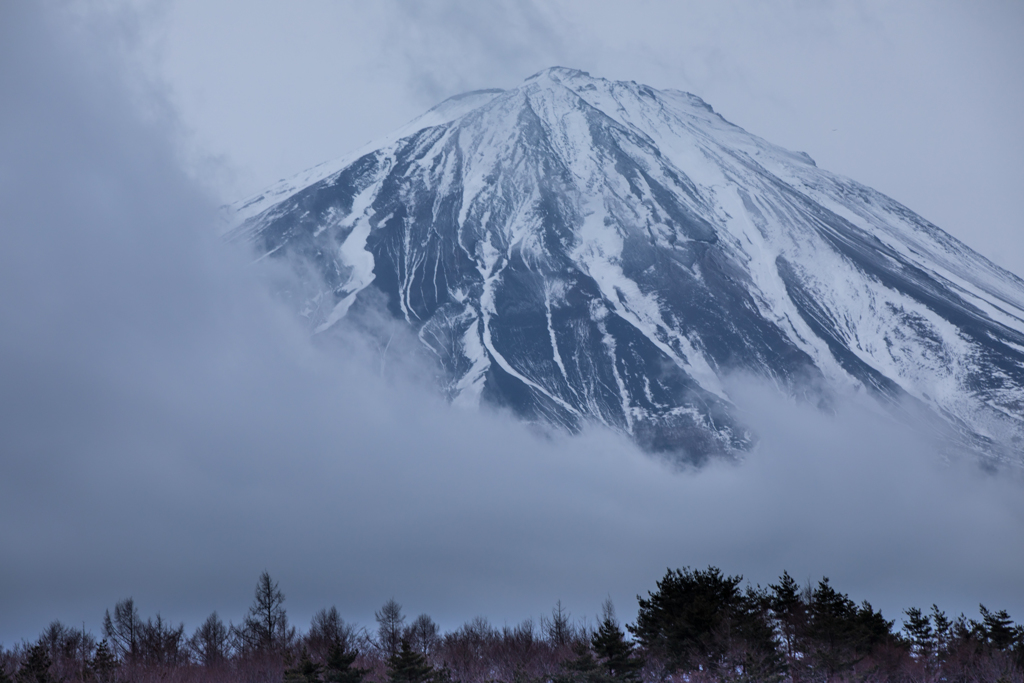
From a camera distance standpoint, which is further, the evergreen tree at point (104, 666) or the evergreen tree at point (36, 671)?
the evergreen tree at point (104, 666)

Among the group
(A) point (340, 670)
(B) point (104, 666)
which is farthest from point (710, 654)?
(B) point (104, 666)

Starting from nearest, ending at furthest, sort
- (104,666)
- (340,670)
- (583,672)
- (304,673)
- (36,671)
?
(583,672), (304,673), (340,670), (36,671), (104,666)

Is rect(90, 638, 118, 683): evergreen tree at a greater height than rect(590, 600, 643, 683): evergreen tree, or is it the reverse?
rect(90, 638, 118, 683): evergreen tree

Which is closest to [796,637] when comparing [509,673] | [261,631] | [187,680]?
[509,673]

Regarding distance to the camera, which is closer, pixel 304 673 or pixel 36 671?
pixel 304 673

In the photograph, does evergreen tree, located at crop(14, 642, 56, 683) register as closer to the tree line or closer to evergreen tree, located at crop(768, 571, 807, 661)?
the tree line

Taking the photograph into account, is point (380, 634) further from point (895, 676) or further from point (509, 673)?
point (895, 676)

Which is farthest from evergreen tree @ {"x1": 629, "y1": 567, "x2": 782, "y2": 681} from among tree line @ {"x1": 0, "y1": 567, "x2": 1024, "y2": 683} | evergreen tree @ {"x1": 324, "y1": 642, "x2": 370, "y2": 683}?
evergreen tree @ {"x1": 324, "y1": 642, "x2": 370, "y2": 683}

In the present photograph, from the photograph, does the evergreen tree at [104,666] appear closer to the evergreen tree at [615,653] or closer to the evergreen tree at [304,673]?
the evergreen tree at [304,673]

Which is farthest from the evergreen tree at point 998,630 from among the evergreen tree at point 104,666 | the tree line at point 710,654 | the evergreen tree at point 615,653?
the evergreen tree at point 104,666

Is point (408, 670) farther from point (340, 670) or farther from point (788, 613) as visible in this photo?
point (788, 613)

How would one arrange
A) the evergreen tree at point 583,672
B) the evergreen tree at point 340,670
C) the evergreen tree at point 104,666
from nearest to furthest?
the evergreen tree at point 583,672 < the evergreen tree at point 340,670 < the evergreen tree at point 104,666

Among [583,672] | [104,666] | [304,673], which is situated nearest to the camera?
[583,672]

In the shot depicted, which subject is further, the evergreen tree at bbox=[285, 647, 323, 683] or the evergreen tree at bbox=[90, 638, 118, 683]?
the evergreen tree at bbox=[90, 638, 118, 683]
